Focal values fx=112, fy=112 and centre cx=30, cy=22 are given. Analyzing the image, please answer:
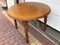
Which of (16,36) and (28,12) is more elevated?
(28,12)

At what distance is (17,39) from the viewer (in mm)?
1749

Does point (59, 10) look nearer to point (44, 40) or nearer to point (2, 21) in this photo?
point (44, 40)

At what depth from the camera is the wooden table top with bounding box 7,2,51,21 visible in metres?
1.40

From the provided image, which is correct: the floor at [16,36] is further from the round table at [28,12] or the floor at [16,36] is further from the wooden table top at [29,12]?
the wooden table top at [29,12]

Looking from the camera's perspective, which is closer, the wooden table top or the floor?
the wooden table top

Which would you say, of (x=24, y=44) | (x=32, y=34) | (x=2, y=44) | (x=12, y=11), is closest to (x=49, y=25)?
(x=32, y=34)

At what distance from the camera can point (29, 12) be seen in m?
1.51

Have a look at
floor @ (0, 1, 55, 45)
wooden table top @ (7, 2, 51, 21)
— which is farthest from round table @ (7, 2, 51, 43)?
floor @ (0, 1, 55, 45)

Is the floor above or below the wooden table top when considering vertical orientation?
below

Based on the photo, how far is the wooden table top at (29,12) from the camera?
1401 millimetres

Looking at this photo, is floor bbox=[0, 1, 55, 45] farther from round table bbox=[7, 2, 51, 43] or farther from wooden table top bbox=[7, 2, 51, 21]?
wooden table top bbox=[7, 2, 51, 21]

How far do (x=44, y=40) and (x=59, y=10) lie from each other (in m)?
0.50

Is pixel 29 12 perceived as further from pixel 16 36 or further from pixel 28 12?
pixel 16 36

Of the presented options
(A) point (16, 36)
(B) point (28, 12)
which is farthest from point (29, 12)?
(A) point (16, 36)
